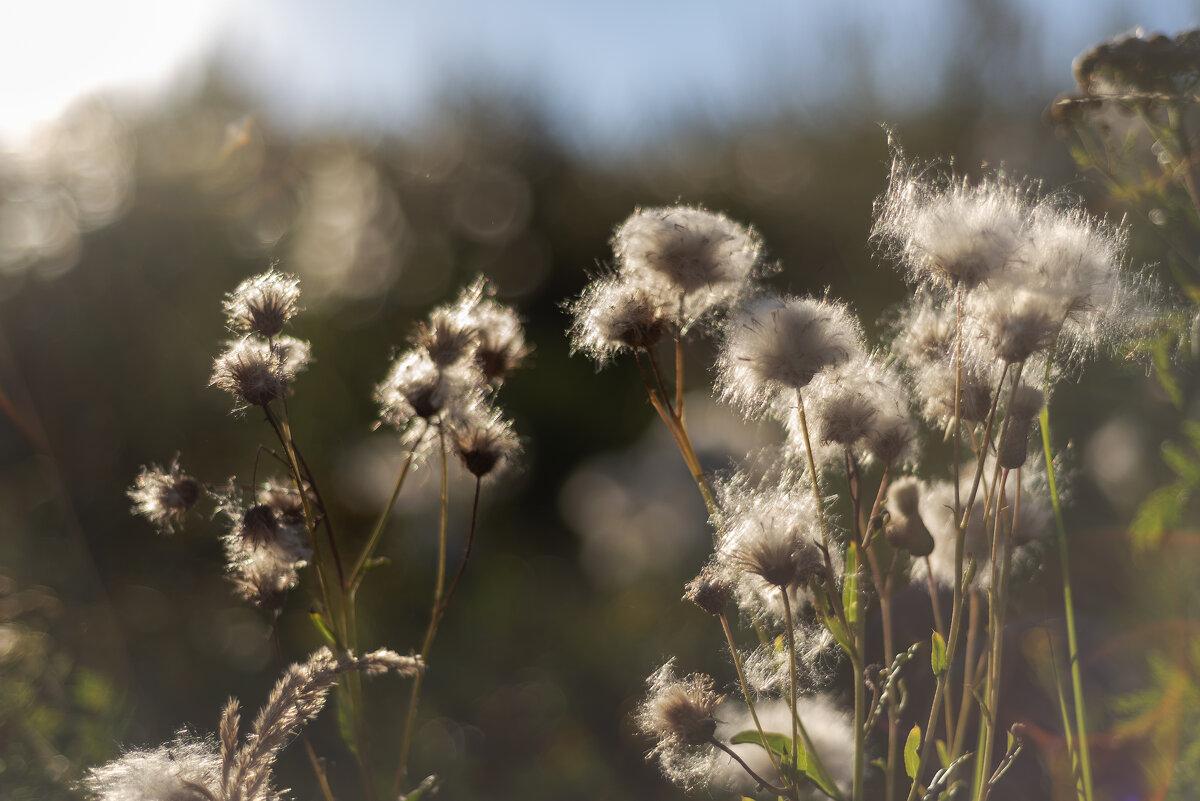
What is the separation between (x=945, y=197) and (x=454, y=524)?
223cm

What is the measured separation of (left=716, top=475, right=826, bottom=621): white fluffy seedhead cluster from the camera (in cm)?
76

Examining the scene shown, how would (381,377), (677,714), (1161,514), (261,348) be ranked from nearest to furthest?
(677,714), (261,348), (1161,514), (381,377)

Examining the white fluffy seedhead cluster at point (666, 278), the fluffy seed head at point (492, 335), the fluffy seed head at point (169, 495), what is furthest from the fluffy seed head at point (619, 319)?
the fluffy seed head at point (169, 495)

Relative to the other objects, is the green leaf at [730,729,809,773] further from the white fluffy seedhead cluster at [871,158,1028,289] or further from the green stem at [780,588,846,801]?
the white fluffy seedhead cluster at [871,158,1028,289]

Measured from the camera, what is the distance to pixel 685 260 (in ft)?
2.77

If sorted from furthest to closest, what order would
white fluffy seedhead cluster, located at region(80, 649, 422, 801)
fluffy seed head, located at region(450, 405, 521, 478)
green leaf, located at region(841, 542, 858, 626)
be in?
1. fluffy seed head, located at region(450, 405, 521, 478)
2. green leaf, located at region(841, 542, 858, 626)
3. white fluffy seedhead cluster, located at region(80, 649, 422, 801)

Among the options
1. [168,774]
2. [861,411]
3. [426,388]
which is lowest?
[168,774]

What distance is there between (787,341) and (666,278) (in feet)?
0.46

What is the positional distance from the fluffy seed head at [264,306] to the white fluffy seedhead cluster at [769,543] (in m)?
0.48

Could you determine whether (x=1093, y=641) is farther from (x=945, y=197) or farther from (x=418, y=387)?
(x=418, y=387)

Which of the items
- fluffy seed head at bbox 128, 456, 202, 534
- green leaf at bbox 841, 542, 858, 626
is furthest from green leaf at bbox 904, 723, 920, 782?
fluffy seed head at bbox 128, 456, 202, 534

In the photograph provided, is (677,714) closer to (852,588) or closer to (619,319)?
(852,588)

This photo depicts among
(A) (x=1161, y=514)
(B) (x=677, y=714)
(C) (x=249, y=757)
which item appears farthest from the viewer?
(A) (x=1161, y=514)

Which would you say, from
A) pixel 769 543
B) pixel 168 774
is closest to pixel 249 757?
pixel 168 774
